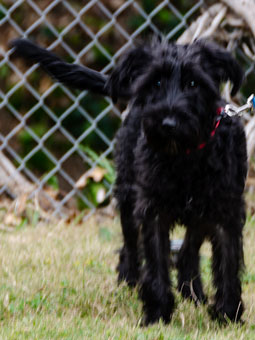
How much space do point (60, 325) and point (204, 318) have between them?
632mm

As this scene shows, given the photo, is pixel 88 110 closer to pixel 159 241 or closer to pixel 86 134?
pixel 86 134

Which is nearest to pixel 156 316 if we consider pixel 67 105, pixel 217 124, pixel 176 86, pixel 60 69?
pixel 217 124

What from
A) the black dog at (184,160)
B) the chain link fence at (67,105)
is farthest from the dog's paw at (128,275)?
the chain link fence at (67,105)

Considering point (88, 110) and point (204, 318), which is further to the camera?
point (88, 110)

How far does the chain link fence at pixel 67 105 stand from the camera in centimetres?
489

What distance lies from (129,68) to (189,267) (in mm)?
1040

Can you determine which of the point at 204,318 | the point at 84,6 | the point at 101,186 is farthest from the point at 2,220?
the point at 204,318

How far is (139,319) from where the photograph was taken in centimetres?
284

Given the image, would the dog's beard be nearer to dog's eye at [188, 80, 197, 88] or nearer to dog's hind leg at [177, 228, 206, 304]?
dog's eye at [188, 80, 197, 88]

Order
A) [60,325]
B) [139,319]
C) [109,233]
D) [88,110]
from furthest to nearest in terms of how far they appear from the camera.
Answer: [88,110] < [109,233] < [139,319] < [60,325]

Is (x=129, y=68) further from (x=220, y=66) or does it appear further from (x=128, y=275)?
(x=128, y=275)

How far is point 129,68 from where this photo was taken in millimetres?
2889

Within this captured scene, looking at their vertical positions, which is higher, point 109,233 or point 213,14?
point 213,14

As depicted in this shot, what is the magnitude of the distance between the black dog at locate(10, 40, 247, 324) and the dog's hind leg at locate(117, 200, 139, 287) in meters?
0.54
